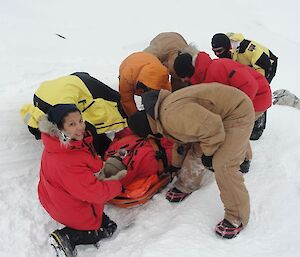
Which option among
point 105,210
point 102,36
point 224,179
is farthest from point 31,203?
point 102,36

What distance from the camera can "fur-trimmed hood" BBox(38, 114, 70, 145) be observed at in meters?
3.19

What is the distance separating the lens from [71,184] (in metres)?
3.36

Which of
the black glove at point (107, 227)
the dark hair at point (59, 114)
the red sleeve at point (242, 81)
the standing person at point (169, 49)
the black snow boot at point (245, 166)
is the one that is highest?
the red sleeve at point (242, 81)

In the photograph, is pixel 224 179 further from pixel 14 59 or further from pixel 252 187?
pixel 14 59

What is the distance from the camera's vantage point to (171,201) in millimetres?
3980

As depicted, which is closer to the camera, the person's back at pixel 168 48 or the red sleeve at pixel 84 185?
the red sleeve at pixel 84 185

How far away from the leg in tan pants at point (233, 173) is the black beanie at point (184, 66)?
67cm

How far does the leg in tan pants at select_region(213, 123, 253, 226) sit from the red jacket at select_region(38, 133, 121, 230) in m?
0.97

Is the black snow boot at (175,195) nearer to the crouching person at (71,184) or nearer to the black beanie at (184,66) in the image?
the crouching person at (71,184)

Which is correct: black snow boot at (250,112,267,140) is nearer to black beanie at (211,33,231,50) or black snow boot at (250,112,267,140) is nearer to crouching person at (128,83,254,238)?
black beanie at (211,33,231,50)

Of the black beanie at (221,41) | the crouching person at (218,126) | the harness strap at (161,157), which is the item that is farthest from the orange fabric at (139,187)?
the black beanie at (221,41)

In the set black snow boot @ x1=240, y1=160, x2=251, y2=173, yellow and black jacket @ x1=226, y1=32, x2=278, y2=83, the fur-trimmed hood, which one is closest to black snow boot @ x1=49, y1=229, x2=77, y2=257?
the fur-trimmed hood

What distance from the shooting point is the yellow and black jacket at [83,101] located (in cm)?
400

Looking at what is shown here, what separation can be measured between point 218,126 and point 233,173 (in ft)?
1.63
